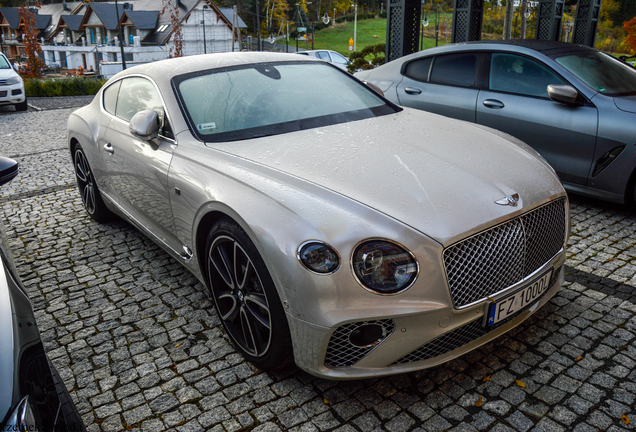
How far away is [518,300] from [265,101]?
2021 mm

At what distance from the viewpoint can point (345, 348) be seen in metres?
2.31

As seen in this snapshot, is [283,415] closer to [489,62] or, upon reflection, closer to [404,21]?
[489,62]

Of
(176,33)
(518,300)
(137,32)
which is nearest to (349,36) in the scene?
(137,32)

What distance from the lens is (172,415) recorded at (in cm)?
256

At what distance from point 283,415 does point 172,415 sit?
547mm

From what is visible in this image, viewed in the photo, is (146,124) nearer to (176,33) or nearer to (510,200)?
(510,200)

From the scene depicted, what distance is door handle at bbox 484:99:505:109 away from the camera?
5.40m

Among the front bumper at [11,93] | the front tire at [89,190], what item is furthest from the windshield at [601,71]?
the front bumper at [11,93]

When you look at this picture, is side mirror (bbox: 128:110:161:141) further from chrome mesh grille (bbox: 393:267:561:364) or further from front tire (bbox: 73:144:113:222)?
chrome mesh grille (bbox: 393:267:561:364)

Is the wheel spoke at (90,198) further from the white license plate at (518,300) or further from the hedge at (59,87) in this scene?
the hedge at (59,87)

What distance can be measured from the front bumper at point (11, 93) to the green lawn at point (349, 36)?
71.7 metres

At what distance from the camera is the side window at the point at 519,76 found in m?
5.15

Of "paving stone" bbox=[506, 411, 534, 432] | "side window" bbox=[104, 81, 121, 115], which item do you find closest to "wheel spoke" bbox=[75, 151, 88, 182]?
"side window" bbox=[104, 81, 121, 115]

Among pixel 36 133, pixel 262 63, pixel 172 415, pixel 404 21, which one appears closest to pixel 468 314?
pixel 172 415
